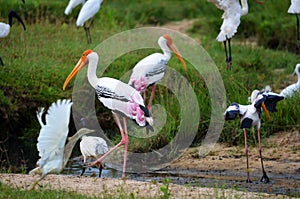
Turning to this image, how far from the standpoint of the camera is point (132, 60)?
11422 mm

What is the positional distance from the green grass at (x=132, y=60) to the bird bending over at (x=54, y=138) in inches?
97.8

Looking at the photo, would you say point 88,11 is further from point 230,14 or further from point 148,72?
point 148,72

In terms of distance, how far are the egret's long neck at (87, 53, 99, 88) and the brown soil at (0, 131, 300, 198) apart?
1213mm

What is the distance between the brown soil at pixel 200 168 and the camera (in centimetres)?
618

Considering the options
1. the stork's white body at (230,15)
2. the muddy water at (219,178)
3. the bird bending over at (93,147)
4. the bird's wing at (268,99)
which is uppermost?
the stork's white body at (230,15)

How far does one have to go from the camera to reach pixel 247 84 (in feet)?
34.9

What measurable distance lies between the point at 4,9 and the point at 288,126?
6.99 m

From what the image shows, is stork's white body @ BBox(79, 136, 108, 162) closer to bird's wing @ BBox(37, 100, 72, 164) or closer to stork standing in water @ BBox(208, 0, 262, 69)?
bird's wing @ BBox(37, 100, 72, 164)

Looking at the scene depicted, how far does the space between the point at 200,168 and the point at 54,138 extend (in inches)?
110

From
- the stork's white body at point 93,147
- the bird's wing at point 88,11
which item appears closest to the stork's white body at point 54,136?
the stork's white body at point 93,147

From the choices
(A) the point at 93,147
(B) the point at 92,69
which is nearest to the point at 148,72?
(B) the point at 92,69

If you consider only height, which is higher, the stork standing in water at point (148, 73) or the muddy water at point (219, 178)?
the stork standing in water at point (148, 73)

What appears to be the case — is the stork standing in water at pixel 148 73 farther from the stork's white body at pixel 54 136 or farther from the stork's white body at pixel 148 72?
the stork's white body at pixel 54 136

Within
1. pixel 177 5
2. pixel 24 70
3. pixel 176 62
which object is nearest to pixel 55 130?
pixel 24 70
